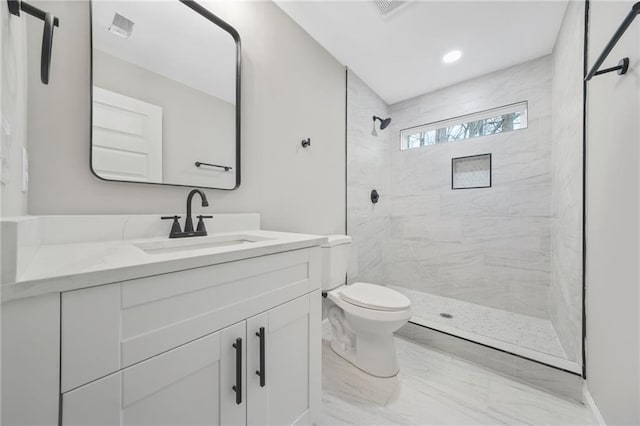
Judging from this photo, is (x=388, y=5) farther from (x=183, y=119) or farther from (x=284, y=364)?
(x=284, y=364)

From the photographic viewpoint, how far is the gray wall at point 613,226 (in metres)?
0.82

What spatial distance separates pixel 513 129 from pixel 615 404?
2.02 m

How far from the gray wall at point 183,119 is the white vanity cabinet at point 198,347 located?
26.8 inches

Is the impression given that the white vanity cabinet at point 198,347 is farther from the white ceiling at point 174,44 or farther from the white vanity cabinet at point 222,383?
the white ceiling at point 174,44

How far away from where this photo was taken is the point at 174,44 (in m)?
1.15

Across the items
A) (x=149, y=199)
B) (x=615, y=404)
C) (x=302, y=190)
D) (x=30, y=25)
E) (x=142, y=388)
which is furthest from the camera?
(x=302, y=190)

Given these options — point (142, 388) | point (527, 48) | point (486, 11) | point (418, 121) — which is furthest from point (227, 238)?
point (527, 48)

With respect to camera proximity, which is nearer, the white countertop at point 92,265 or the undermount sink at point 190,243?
the white countertop at point 92,265

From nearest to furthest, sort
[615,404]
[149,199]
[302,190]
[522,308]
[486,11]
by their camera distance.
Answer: [615,404] → [149,199] → [486,11] → [302,190] → [522,308]

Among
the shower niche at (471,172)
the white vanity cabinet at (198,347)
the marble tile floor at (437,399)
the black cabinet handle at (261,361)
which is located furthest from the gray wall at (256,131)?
the shower niche at (471,172)

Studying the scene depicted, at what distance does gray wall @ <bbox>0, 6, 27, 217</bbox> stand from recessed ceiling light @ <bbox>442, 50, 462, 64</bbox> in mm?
2476

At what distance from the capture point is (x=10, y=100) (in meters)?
0.62

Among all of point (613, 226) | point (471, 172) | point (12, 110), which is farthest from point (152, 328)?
point (471, 172)

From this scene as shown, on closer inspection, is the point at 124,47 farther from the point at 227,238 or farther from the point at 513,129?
the point at 513,129
